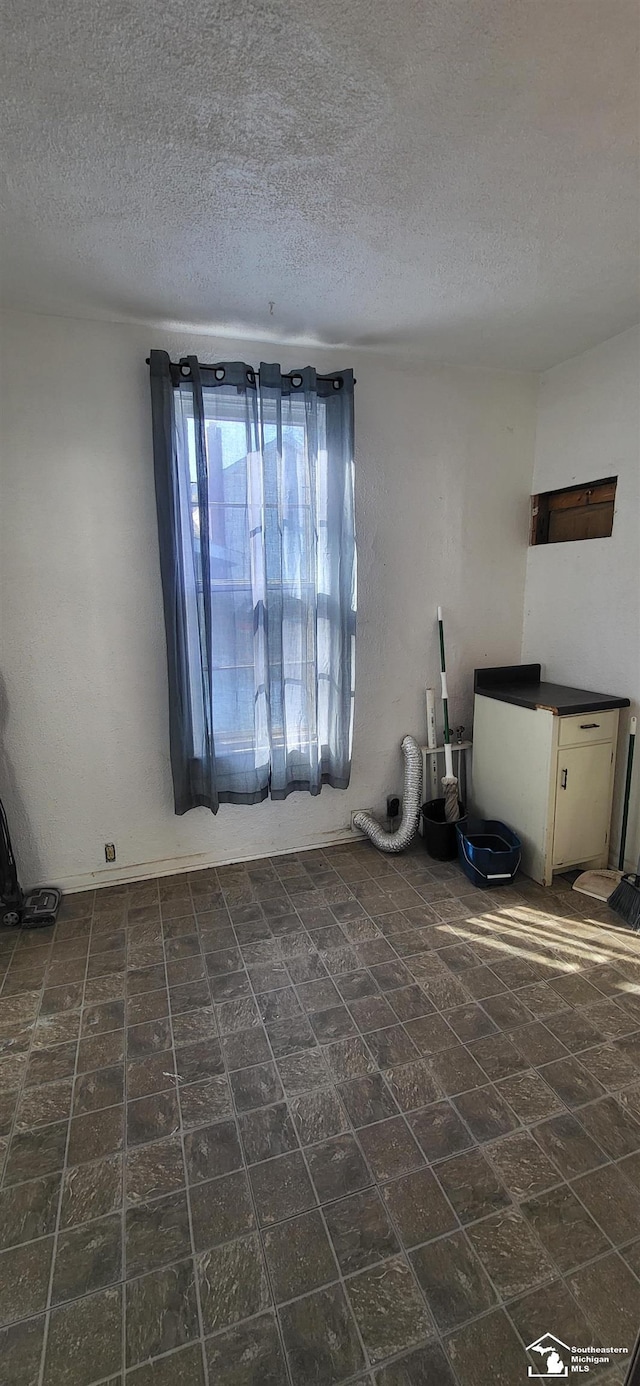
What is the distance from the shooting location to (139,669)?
2586mm

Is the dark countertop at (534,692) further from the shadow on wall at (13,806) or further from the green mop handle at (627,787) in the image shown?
the shadow on wall at (13,806)

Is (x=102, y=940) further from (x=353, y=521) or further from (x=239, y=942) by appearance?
(x=353, y=521)

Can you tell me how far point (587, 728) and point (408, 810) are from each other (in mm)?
968

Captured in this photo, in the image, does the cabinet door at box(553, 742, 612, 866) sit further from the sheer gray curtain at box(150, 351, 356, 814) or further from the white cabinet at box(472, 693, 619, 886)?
the sheer gray curtain at box(150, 351, 356, 814)

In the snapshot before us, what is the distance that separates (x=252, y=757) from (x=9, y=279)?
2.06 metres

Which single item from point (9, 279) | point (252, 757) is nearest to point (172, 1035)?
point (252, 757)

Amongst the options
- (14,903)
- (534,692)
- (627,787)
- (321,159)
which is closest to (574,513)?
(534,692)

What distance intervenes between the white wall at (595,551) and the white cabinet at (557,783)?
13 centimetres

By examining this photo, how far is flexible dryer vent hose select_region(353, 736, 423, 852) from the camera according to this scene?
293 centimetres

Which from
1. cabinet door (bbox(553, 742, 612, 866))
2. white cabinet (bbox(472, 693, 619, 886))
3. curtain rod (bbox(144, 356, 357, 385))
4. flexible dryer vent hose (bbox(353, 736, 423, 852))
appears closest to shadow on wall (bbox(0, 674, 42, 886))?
curtain rod (bbox(144, 356, 357, 385))

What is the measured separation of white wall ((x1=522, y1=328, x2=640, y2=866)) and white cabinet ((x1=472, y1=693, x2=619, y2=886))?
129 millimetres

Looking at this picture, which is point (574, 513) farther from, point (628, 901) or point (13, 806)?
point (13, 806)

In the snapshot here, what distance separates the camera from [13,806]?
2488 millimetres

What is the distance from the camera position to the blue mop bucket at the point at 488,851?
2.59 metres
